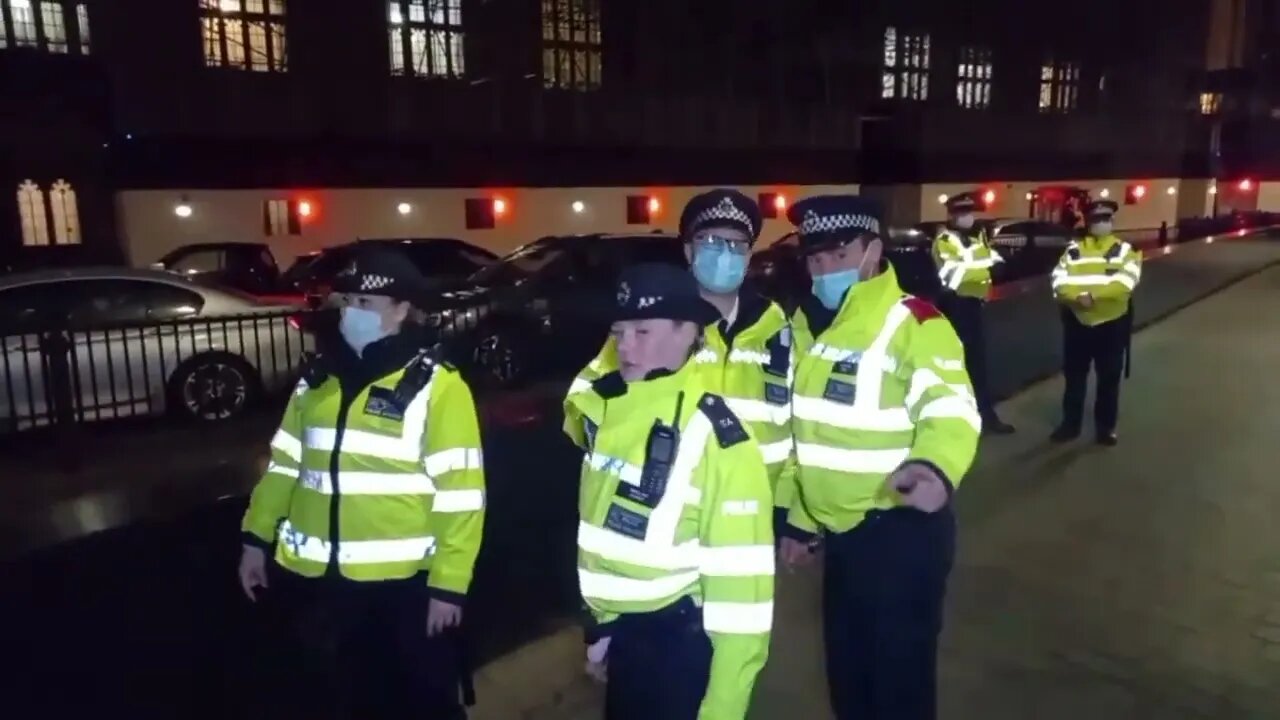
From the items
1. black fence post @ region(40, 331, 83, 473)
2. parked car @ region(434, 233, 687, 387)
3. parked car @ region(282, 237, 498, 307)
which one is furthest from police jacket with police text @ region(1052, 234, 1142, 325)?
parked car @ region(282, 237, 498, 307)

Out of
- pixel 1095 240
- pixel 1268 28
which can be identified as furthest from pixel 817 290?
pixel 1268 28

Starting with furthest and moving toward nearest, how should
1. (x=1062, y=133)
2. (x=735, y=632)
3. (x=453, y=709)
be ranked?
(x=1062, y=133) < (x=453, y=709) < (x=735, y=632)

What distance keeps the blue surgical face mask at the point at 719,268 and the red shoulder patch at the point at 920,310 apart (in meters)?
0.67

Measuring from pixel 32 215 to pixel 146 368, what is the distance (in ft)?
47.0

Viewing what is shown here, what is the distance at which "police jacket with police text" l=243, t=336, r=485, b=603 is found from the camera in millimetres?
3025

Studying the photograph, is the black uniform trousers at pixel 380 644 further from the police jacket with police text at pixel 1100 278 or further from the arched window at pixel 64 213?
the arched window at pixel 64 213

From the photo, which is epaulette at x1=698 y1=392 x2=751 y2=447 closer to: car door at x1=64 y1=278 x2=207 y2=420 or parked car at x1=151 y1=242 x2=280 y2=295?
car door at x1=64 y1=278 x2=207 y2=420

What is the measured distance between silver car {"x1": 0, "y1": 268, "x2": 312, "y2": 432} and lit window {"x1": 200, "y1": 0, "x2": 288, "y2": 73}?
15.5 meters

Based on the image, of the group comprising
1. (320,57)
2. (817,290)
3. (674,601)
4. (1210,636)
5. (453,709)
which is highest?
(320,57)

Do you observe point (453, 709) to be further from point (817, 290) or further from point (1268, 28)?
point (1268, 28)

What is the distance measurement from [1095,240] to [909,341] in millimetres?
5452

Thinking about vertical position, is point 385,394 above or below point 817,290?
below

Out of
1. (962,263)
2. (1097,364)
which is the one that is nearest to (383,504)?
(962,263)

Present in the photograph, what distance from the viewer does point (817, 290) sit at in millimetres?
3340
